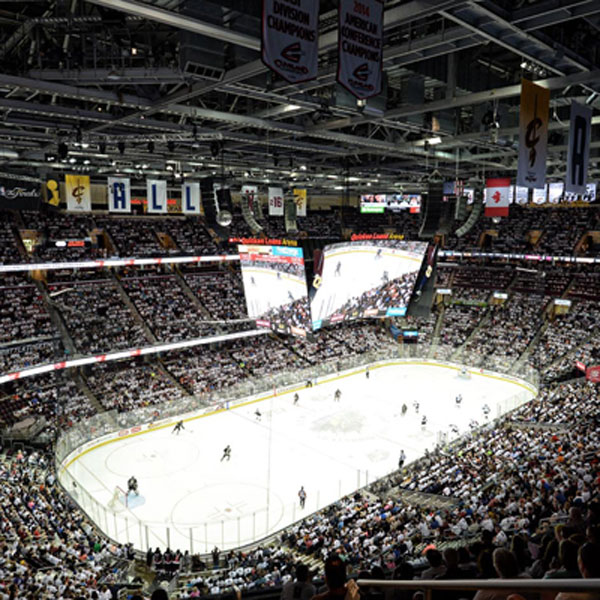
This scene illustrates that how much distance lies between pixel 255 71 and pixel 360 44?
313 cm

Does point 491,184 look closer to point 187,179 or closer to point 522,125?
point 522,125

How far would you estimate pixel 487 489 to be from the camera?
14492 millimetres

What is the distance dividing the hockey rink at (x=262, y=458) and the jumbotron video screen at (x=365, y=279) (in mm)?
6072

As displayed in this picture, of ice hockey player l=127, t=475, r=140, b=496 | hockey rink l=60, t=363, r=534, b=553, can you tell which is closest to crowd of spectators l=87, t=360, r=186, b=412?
hockey rink l=60, t=363, r=534, b=553

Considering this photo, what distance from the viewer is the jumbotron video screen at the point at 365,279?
75.7 feet

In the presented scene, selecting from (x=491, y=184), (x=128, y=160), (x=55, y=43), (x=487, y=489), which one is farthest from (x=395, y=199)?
(x=55, y=43)

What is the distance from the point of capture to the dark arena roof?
29.3 ft

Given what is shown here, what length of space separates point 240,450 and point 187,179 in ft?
63.0

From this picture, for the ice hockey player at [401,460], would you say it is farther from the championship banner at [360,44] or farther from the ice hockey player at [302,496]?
the championship banner at [360,44]

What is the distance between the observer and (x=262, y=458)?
2291 cm

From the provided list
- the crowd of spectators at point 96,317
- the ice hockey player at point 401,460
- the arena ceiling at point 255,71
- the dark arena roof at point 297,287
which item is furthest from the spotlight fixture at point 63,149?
the ice hockey player at point 401,460

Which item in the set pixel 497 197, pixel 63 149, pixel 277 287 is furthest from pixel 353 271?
pixel 63 149

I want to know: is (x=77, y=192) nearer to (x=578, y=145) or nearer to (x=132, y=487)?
(x=132, y=487)

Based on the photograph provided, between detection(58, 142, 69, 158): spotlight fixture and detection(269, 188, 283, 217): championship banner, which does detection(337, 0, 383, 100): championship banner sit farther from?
detection(269, 188, 283, 217): championship banner
